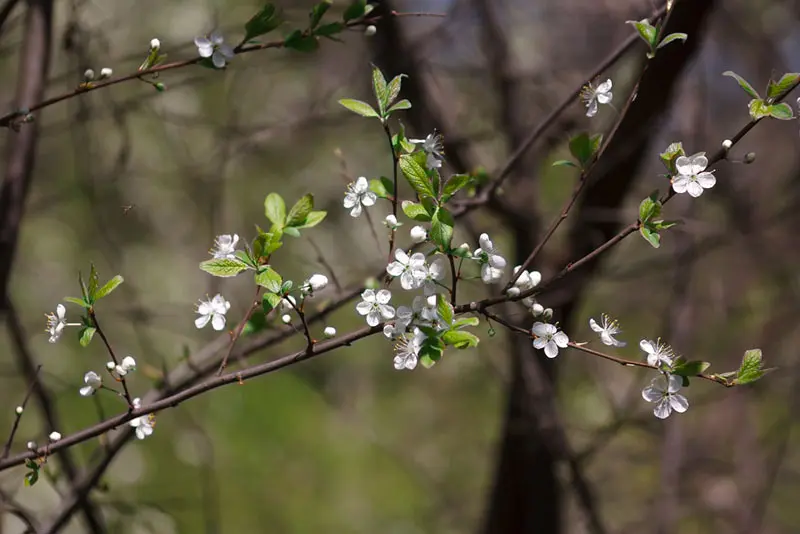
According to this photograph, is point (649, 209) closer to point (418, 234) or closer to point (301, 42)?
point (418, 234)

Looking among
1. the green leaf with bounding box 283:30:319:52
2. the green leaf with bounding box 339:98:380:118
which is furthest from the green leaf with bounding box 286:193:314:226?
the green leaf with bounding box 283:30:319:52

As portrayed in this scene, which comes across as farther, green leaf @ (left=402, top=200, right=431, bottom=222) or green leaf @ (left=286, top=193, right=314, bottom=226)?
green leaf @ (left=286, top=193, right=314, bottom=226)

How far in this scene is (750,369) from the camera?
81 centimetres

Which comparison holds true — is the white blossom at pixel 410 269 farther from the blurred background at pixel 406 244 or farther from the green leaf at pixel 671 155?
the blurred background at pixel 406 244

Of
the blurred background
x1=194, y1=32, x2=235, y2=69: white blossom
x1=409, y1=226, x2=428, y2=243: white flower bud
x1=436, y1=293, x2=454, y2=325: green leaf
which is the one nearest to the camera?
x1=436, y1=293, x2=454, y2=325: green leaf

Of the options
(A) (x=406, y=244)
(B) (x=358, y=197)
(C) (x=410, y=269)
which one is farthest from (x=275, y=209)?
(A) (x=406, y=244)

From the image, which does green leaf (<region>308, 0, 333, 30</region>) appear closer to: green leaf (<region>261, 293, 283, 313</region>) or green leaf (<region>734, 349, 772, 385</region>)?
green leaf (<region>261, 293, 283, 313</region>)

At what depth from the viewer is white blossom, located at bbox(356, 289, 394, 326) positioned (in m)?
0.79

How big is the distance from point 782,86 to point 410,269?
419 mm

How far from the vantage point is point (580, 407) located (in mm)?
3545

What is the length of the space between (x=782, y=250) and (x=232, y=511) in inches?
104

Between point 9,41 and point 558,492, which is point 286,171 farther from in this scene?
point 558,492

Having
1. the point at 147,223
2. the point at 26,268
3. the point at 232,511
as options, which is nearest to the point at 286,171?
the point at 147,223

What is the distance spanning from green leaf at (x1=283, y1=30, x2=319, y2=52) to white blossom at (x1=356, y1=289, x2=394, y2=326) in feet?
1.44
